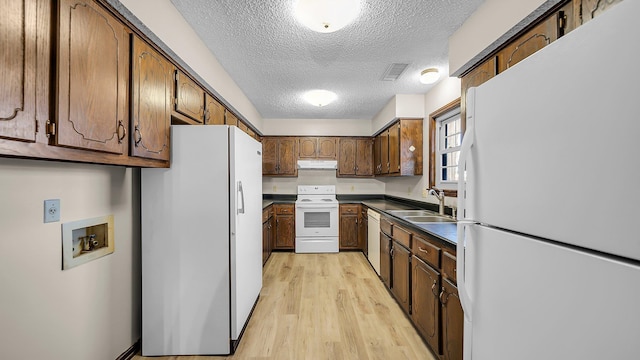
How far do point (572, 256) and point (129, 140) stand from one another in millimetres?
1911

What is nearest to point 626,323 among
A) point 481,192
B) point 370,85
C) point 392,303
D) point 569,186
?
point 569,186

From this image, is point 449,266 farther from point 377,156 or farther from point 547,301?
point 377,156

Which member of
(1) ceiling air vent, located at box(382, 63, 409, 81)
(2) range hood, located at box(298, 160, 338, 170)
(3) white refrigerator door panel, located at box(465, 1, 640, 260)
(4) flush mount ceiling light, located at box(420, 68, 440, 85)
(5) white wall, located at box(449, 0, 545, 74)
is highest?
(1) ceiling air vent, located at box(382, 63, 409, 81)

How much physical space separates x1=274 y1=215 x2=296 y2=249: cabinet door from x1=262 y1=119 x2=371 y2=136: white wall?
1.68 m

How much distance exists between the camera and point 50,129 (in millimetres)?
999

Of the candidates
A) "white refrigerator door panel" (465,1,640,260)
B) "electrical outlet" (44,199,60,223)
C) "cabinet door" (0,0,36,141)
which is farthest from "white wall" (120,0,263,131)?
"white refrigerator door panel" (465,1,640,260)

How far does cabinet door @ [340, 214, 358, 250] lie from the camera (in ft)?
15.1

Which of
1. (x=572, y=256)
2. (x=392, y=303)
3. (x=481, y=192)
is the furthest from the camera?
(x=392, y=303)

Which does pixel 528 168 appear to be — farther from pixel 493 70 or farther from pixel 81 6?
pixel 81 6

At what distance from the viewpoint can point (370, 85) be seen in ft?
10.5

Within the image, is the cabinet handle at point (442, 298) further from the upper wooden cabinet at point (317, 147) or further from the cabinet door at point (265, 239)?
the upper wooden cabinet at point (317, 147)

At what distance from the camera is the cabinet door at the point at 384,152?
413 cm

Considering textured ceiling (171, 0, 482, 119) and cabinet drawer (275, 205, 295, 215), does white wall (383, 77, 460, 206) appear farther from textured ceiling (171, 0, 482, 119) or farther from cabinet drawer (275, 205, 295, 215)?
cabinet drawer (275, 205, 295, 215)

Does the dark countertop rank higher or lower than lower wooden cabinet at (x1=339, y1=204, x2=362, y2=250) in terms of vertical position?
higher
